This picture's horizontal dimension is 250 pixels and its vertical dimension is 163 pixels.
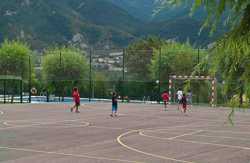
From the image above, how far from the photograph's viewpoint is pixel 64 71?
60.8 metres

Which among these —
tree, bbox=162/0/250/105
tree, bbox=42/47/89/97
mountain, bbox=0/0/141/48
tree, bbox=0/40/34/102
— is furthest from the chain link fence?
mountain, bbox=0/0/141/48

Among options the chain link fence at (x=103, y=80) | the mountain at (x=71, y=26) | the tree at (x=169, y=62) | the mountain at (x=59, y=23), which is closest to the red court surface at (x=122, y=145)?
the chain link fence at (x=103, y=80)

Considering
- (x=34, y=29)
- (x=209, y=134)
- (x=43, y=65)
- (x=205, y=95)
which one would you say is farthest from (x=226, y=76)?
(x=34, y=29)

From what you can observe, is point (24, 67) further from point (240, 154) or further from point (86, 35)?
point (86, 35)

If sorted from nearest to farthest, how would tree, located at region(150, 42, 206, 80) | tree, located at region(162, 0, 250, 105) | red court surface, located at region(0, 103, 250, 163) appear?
tree, located at region(162, 0, 250, 105) → red court surface, located at region(0, 103, 250, 163) → tree, located at region(150, 42, 206, 80)

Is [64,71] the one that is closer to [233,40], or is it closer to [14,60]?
[14,60]

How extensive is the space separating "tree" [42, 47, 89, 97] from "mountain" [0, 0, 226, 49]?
8193 cm

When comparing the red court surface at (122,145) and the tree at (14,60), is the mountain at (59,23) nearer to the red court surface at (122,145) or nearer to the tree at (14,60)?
the tree at (14,60)

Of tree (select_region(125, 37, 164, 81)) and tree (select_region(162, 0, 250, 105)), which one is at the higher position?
tree (select_region(125, 37, 164, 81))

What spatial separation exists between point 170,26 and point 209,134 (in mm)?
145505

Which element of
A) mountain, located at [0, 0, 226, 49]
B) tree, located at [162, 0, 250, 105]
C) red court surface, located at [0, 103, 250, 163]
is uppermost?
mountain, located at [0, 0, 226, 49]

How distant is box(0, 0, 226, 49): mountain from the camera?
151500 mm

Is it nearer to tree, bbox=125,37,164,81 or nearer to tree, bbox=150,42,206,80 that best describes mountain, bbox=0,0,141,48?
tree, bbox=125,37,164,81

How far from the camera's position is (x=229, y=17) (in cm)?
298
